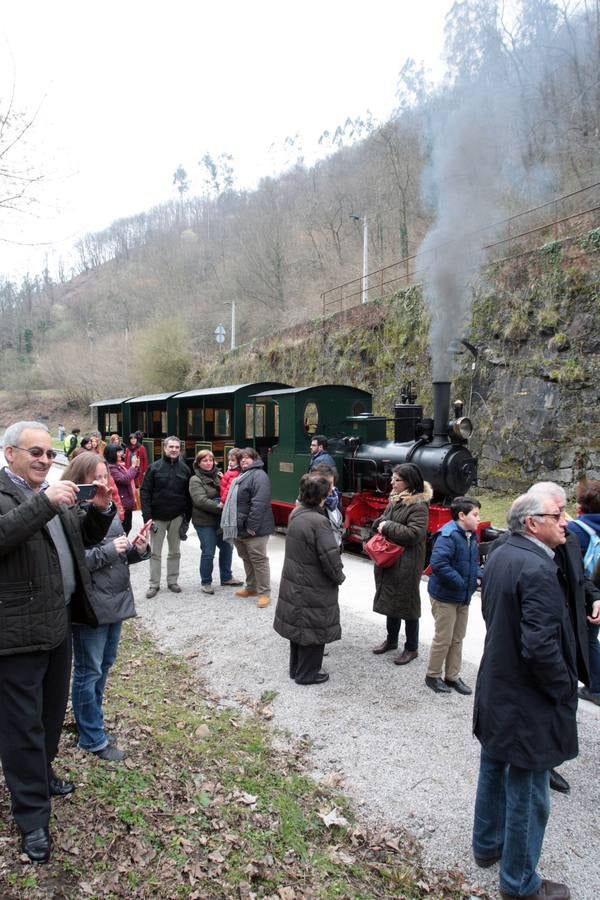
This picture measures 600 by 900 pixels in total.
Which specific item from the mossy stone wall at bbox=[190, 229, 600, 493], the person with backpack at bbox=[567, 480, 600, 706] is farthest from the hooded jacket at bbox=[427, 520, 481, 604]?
the mossy stone wall at bbox=[190, 229, 600, 493]

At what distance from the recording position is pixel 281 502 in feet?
33.9

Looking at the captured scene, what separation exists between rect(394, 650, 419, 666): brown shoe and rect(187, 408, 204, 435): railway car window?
10.5 m

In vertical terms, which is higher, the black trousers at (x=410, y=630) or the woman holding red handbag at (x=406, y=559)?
the woman holding red handbag at (x=406, y=559)

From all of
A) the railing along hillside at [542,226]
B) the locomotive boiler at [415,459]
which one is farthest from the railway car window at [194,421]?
the railing along hillside at [542,226]

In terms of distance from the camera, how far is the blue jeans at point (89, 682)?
133 inches

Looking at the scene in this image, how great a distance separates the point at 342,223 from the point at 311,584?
1668 inches

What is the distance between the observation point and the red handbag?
477 cm

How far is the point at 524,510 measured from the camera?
2668 mm

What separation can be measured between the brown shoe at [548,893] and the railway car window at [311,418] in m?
7.85

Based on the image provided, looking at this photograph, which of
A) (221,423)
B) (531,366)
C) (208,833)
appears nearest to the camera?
(208,833)

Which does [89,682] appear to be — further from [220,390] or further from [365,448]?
[220,390]

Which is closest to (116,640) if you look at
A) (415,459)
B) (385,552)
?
(385,552)

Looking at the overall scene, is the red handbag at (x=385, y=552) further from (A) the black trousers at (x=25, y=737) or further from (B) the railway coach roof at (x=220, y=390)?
(B) the railway coach roof at (x=220, y=390)

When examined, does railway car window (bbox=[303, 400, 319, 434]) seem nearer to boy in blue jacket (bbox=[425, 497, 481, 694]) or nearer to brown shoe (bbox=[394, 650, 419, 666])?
brown shoe (bbox=[394, 650, 419, 666])
